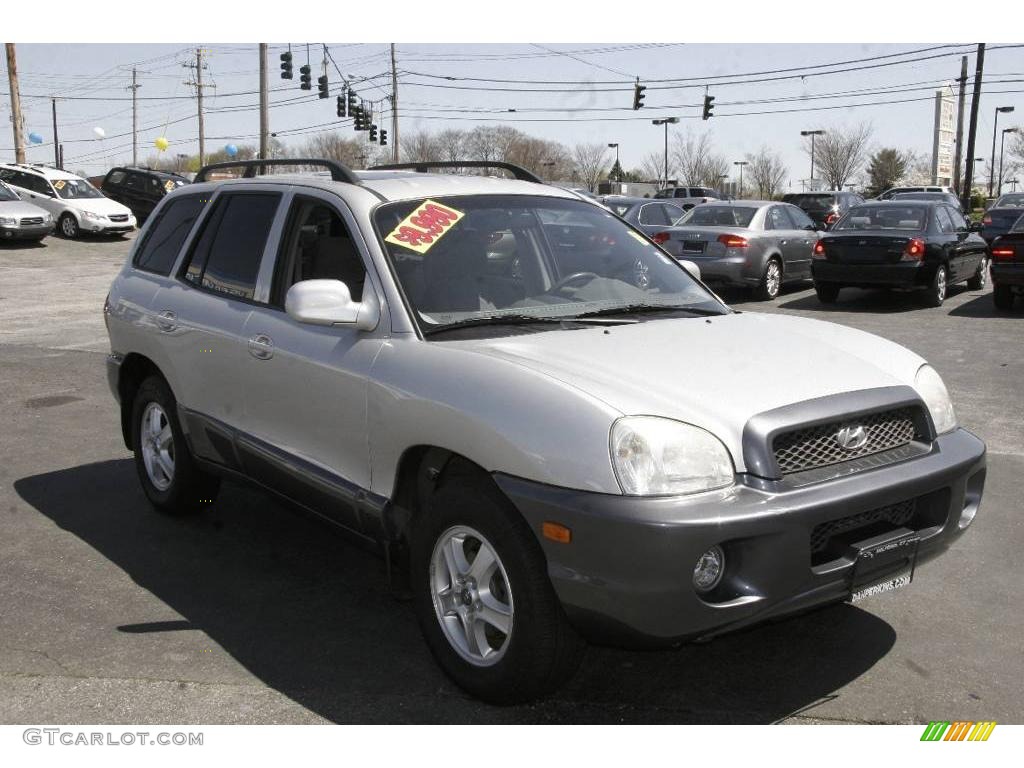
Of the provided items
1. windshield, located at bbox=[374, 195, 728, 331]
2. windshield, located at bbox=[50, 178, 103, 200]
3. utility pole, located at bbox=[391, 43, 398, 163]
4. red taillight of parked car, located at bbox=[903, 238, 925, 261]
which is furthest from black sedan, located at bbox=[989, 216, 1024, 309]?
utility pole, located at bbox=[391, 43, 398, 163]

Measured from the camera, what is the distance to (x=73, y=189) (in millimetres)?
29438

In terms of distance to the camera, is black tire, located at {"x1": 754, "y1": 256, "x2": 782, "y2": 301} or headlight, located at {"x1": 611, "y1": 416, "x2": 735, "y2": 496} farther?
black tire, located at {"x1": 754, "y1": 256, "x2": 782, "y2": 301}

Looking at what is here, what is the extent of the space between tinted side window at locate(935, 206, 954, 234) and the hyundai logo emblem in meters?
14.1

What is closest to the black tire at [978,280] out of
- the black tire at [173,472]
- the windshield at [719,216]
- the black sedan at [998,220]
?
the windshield at [719,216]

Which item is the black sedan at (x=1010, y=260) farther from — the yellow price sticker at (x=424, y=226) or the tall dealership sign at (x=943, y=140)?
the tall dealership sign at (x=943, y=140)

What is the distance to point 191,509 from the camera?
222 inches

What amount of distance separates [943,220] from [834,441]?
14.6m

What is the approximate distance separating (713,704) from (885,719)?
56cm

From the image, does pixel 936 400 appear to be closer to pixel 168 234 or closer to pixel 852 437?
pixel 852 437

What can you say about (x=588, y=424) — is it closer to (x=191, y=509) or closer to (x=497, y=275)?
(x=497, y=275)

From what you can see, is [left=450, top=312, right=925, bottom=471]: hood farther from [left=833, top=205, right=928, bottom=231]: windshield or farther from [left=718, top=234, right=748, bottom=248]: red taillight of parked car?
[left=833, top=205, right=928, bottom=231]: windshield

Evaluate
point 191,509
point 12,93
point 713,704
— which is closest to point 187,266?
point 191,509

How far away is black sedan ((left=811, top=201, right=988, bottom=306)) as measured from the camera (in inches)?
604

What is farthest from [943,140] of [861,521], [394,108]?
[861,521]
